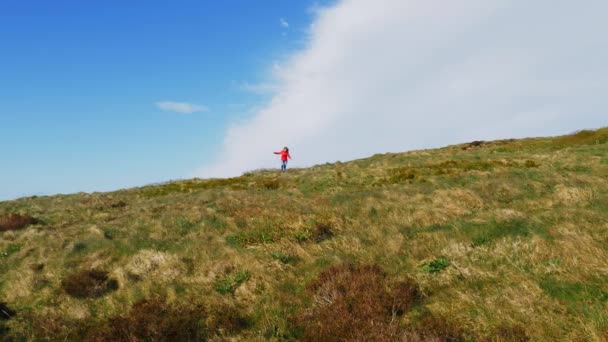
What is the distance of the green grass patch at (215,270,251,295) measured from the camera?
9422 millimetres

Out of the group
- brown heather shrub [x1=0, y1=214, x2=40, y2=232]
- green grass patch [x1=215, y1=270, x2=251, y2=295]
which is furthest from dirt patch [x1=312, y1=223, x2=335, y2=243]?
brown heather shrub [x1=0, y1=214, x2=40, y2=232]

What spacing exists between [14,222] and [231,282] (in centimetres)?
1373

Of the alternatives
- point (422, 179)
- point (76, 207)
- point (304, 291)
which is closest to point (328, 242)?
point (304, 291)

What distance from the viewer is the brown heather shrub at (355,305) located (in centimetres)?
703

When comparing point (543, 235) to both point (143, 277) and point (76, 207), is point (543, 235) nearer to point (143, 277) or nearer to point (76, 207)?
point (143, 277)

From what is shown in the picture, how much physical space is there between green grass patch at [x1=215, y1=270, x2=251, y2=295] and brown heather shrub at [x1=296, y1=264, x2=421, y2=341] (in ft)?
5.61

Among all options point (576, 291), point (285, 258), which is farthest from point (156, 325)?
point (576, 291)

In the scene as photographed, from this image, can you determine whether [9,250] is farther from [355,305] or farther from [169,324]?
[355,305]

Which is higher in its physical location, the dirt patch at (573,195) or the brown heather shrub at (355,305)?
the dirt patch at (573,195)

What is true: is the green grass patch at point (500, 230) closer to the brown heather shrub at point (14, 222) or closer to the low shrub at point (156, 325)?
the low shrub at point (156, 325)

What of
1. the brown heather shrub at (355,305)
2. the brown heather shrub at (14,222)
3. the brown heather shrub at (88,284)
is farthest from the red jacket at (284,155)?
the brown heather shrub at (355,305)

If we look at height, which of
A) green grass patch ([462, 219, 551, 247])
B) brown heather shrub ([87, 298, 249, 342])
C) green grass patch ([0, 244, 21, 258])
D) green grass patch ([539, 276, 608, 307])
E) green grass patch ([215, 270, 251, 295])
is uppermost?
green grass patch ([462, 219, 551, 247])

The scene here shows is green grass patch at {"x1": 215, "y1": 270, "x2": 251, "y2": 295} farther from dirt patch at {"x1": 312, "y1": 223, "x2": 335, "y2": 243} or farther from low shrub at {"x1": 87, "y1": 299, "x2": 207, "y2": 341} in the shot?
dirt patch at {"x1": 312, "y1": 223, "x2": 335, "y2": 243}

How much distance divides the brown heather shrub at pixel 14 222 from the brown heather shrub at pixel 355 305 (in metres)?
15.1
